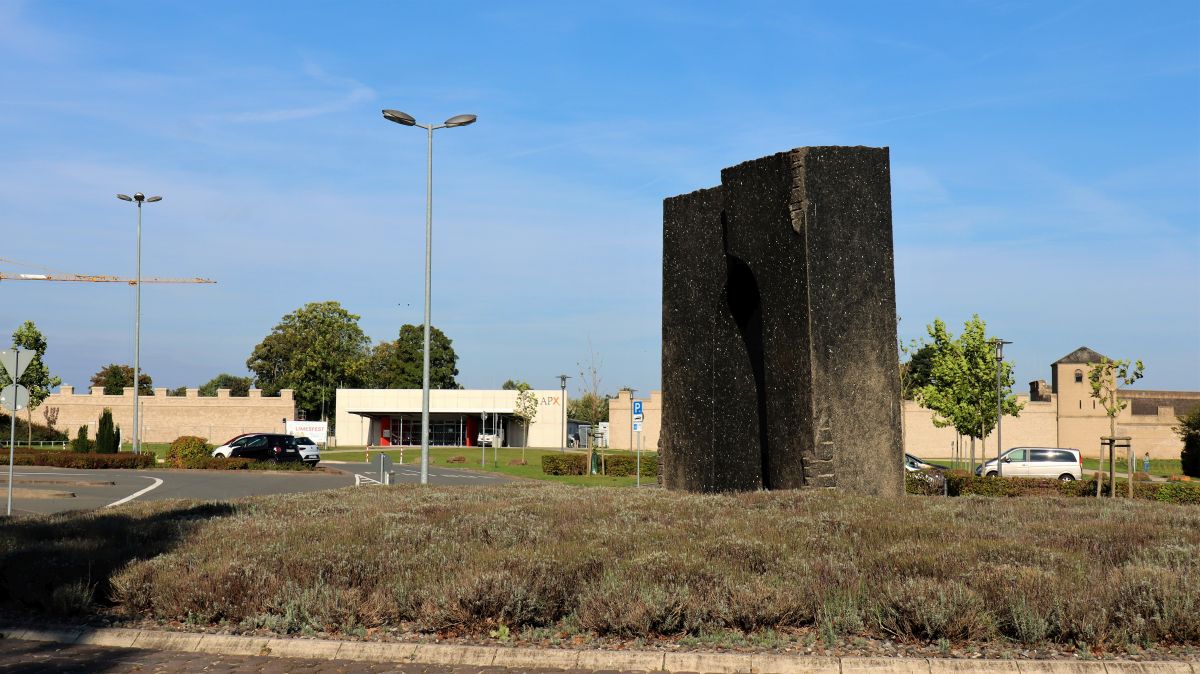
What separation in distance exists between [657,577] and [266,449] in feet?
122

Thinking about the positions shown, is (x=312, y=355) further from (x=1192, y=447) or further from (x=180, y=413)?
(x=1192, y=447)

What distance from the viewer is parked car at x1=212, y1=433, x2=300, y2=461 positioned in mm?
41844

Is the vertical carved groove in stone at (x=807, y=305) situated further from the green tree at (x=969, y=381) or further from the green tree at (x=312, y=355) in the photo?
the green tree at (x=312, y=355)

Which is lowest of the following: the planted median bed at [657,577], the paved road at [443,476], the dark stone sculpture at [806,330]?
the paved road at [443,476]

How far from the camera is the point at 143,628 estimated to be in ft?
25.3

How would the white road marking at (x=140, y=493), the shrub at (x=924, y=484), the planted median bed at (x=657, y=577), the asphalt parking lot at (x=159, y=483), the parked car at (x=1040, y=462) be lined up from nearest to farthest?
1. the planted median bed at (x=657, y=577)
2. the white road marking at (x=140, y=493)
3. the asphalt parking lot at (x=159, y=483)
4. the shrub at (x=924, y=484)
5. the parked car at (x=1040, y=462)

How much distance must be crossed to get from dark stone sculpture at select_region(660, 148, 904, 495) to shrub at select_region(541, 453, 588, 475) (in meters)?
21.4

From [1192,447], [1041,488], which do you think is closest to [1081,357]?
[1192,447]

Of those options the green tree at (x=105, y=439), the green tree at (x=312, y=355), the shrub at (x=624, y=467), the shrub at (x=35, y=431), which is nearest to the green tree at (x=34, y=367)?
the shrub at (x=35, y=431)

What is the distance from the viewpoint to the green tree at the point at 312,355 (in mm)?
93375

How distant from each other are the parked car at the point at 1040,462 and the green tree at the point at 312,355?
65449mm

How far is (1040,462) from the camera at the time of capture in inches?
1578

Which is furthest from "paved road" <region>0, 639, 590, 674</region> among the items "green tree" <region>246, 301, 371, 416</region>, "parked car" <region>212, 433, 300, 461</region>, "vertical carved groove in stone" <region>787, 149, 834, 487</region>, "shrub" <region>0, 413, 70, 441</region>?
"green tree" <region>246, 301, 371, 416</region>

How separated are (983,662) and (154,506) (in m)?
12.0
